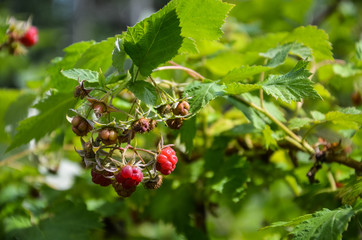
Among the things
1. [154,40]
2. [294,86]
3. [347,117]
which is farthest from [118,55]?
[347,117]

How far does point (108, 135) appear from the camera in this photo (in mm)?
837

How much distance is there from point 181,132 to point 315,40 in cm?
55

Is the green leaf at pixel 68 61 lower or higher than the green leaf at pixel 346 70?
higher

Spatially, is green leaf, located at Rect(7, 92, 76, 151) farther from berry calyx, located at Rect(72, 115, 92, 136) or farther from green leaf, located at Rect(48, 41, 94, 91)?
berry calyx, located at Rect(72, 115, 92, 136)

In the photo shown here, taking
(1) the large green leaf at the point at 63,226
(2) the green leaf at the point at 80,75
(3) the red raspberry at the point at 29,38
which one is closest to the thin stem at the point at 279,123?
(2) the green leaf at the point at 80,75

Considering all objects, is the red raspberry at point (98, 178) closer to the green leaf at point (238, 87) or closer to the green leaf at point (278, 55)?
the green leaf at point (238, 87)

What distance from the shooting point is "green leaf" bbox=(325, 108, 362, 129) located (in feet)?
3.59

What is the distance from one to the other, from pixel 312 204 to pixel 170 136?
558mm

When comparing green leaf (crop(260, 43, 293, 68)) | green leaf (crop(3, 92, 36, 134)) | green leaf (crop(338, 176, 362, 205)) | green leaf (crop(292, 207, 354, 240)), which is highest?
green leaf (crop(3, 92, 36, 134))

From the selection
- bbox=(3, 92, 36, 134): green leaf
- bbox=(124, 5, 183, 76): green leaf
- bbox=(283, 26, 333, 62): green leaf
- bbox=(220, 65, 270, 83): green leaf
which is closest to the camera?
Result: bbox=(124, 5, 183, 76): green leaf

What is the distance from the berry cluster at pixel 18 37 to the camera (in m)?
1.68

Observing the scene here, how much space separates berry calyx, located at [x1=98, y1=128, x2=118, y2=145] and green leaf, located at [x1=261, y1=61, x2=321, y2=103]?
0.40 metres

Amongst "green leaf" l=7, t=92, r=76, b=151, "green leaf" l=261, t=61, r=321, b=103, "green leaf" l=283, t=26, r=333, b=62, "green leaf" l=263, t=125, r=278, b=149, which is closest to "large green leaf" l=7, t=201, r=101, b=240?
"green leaf" l=7, t=92, r=76, b=151

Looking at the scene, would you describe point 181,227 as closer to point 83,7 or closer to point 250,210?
point 250,210
